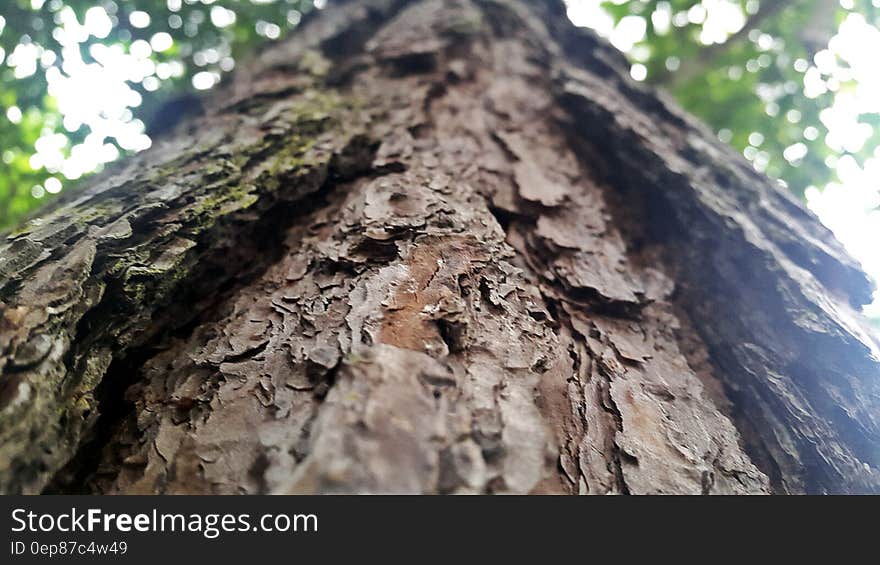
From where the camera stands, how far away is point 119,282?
56.8 inches

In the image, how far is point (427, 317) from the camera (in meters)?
1.31

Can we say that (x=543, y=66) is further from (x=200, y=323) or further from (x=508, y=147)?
(x=200, y=323)

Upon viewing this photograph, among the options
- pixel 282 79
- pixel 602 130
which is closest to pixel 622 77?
pixel 602 130

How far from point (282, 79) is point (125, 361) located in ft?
6.41

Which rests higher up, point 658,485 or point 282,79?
point 282,79

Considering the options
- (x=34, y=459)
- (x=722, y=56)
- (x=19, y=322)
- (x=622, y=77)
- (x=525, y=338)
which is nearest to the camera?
(x=34, y=459)

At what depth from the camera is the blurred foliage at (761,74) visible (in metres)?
4.59

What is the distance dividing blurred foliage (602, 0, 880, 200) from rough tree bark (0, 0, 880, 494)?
2.84 metres

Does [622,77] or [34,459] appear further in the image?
[622,77]

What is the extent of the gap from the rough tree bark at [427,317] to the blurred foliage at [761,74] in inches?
112

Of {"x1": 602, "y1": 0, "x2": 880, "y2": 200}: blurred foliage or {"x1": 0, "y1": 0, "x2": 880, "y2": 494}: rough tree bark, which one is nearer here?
{"x1": 0, "y1": 0, "x2": 880, "y2": 494}: rough tree bark

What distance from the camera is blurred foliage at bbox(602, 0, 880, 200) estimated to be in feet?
15.0

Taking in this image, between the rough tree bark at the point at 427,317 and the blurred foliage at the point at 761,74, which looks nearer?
the rough tree bark at the point at 427,317

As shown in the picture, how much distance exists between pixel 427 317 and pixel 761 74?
524cm
